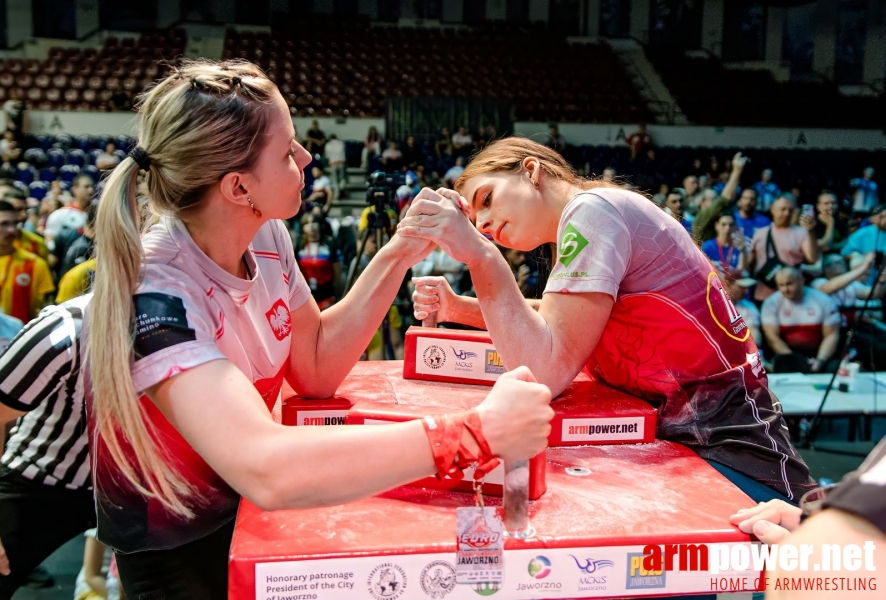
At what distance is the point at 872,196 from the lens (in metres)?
8.41

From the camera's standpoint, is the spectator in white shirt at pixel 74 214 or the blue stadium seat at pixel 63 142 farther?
the blue stadium seat at pixel 63 142

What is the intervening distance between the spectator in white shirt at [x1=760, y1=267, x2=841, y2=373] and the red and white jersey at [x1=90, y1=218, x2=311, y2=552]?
440cm

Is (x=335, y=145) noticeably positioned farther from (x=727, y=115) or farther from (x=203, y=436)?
(x=203, y=436)

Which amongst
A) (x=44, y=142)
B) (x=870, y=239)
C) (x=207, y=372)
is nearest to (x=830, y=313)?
(x=870, y=239)

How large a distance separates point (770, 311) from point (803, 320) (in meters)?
0.22

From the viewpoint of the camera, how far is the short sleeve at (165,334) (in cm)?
101

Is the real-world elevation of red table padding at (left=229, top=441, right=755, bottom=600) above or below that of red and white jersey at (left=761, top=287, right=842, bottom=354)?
above

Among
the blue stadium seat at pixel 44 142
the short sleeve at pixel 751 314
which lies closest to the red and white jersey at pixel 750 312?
the short sleeve at pixel 751 314

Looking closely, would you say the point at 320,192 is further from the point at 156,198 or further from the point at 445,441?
the point at 445,441

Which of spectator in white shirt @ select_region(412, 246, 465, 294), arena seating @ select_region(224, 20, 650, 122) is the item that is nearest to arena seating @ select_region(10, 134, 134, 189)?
arena seating @ select_region(224, 20, 650, 122)

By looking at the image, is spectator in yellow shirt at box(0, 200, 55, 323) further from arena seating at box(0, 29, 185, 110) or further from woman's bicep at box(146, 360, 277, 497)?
arena seating at box(0, 29, 185, 110)

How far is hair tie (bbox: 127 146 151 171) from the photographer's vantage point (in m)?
1.19

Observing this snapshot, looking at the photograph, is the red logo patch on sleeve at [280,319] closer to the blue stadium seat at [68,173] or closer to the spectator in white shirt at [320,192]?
the spectator in white shirt at [320,192]

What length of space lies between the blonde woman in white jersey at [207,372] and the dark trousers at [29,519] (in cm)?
75
